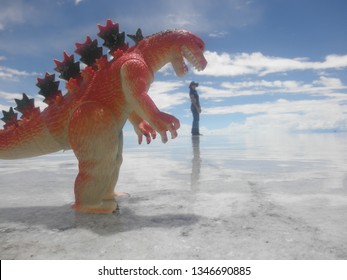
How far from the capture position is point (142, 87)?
2236 millimetres

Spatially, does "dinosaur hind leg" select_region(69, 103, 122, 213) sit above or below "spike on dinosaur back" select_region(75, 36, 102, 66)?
below

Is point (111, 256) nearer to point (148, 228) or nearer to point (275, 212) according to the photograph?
point (148, 228)

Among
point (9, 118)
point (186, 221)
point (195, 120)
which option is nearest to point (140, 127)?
point (9, 118)

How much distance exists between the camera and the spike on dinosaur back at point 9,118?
264 cm

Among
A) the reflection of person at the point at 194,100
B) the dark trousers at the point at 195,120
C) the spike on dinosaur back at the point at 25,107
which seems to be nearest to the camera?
the spike on dinosaur back at the point at 25,107

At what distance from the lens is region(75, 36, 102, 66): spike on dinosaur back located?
256 cm

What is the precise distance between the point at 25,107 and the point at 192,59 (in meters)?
1.33

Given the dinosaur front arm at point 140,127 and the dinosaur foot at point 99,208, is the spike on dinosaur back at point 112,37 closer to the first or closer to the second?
the dinosaur front arm at point 140,127

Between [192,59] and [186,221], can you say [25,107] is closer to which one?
[192,59]

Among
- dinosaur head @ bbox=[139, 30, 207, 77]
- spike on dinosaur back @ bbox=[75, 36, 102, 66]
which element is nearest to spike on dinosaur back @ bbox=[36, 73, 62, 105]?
spike on dinosaur back @ bbox=[75, 36, 102, 66]

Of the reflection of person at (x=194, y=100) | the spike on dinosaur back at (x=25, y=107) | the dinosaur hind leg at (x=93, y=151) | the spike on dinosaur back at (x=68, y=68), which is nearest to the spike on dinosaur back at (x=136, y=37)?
the spike on dinosaur back at (x=68, y=68)

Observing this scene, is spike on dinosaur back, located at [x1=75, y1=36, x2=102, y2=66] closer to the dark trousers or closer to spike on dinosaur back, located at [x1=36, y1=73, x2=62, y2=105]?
spike on dinosaur back, located at [x1=36, y1=73, x2=62, y2=105]

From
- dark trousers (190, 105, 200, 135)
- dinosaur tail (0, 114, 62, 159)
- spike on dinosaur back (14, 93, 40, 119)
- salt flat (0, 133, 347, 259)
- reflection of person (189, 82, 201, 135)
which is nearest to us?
salt flat (0, 133, 347, 259)

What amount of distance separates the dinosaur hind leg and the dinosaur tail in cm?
Answer: 32
